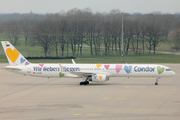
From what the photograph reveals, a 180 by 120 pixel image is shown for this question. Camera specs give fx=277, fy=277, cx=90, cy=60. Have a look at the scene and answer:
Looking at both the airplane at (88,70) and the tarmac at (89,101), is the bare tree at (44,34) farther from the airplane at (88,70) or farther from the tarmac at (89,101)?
the tarmac at (89,101)

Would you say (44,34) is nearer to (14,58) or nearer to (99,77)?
(14,58)

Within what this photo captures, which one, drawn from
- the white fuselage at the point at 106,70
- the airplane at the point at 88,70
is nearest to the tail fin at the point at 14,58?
the airplane at the point at 88,70

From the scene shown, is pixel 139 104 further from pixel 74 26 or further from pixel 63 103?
pixel 74 26

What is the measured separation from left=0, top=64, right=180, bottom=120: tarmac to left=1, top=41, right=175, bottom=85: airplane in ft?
5.10

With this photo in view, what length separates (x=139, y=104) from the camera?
28.2 metres

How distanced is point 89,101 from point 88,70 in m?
12.3

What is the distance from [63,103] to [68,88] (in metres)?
9.92

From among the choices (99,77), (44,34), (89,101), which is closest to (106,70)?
A: (99,77)

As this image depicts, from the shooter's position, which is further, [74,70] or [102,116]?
[74,70]

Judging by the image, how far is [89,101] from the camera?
97.6ft

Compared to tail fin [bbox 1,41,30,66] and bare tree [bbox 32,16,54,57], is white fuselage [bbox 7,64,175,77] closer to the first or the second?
tail fin [bbox 1,41,30,66]

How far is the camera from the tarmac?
2403 cm

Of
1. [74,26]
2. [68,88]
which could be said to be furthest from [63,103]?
[74,26]

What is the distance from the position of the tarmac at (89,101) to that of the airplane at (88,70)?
155cm
